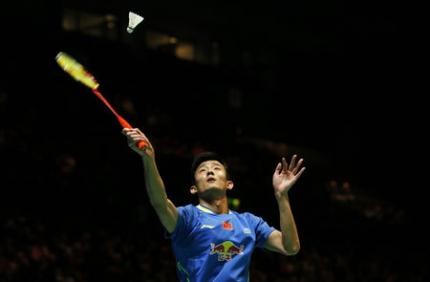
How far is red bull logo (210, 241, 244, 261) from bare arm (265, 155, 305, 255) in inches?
16.6

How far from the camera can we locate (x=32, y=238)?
1184 centimetres

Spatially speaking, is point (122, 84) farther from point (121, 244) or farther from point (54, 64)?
point (121, 244)

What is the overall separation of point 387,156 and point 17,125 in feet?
51.6

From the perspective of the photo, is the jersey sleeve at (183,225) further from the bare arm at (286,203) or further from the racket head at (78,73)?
the racket head at (78,73)

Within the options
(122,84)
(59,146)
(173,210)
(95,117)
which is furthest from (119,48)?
(173,210)

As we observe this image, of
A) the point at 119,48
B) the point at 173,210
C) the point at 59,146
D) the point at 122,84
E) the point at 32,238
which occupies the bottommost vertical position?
the point at 173,210

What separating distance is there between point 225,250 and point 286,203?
58 cm

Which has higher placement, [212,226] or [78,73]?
[78,73]

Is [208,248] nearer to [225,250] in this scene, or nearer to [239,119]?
[225,250]

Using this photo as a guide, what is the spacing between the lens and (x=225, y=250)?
511 cm

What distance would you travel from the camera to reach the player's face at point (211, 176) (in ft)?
17.6

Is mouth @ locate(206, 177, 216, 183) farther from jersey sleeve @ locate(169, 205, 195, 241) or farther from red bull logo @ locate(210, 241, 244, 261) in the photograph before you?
red bull logo @ locate(210, 241, 244, 261)

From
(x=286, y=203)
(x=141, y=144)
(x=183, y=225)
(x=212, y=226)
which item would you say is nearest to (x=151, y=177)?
(x=141, y=144)

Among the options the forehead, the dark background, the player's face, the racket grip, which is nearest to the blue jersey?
the player's face
